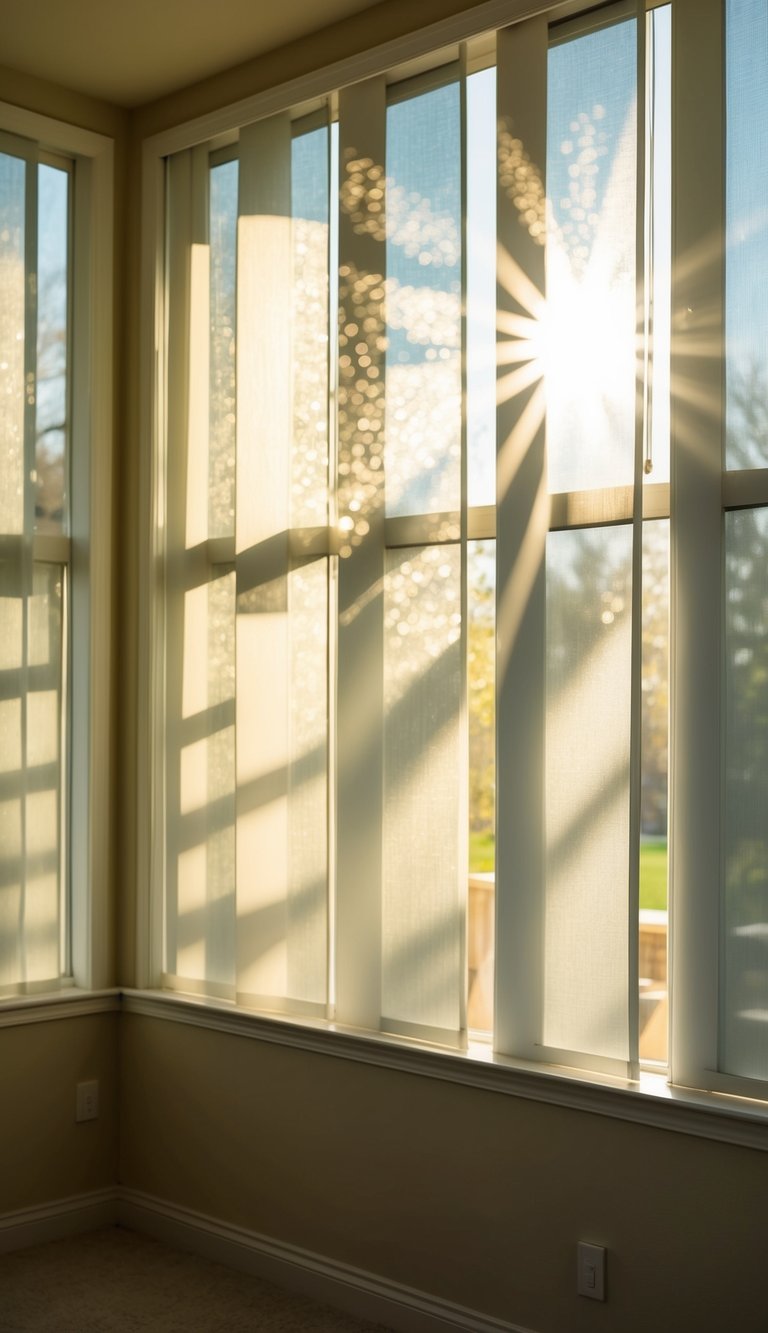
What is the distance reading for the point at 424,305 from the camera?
9.84 feet

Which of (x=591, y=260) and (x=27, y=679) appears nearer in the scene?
(x=591, y=260)

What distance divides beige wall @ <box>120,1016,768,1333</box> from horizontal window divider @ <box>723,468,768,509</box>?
1.24 metres

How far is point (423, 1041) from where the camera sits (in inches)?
116

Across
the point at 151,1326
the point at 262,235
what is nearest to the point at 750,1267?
the point at 151,1326

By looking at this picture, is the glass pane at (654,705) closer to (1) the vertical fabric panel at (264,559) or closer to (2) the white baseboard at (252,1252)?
(2) the white baseboard at (252,1252)

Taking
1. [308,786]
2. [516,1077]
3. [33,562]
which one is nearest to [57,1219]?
[308,786]

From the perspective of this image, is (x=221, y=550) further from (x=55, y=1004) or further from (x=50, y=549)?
(x=55, y=1004)

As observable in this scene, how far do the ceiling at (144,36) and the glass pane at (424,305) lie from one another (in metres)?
0.41

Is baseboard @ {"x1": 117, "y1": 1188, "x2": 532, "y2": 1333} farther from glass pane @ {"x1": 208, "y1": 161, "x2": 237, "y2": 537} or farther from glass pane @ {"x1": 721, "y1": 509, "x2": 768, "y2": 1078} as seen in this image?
glass pane @ {"x1": 208, "y1": 161, "x2": 237, "y2": 537}

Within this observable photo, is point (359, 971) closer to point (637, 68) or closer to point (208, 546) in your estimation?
point (208, 546)

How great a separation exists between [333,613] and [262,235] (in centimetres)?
106

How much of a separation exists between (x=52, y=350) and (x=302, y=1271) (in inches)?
103

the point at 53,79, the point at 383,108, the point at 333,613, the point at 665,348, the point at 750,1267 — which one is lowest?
the point at 750,1267

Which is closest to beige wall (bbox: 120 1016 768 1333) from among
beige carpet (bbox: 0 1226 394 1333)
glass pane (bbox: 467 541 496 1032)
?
beige carpet (bbox: 0 1226 394 1333)
